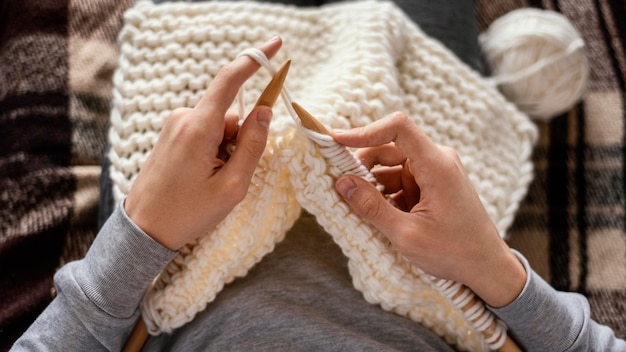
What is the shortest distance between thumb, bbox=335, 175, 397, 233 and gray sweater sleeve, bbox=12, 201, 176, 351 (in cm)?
22

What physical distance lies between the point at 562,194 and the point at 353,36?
1.69ft

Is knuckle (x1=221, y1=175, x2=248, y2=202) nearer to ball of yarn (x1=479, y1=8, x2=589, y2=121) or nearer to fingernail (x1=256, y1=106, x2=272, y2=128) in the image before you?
fingernail (x1=256, y1=106, x2=272, y2=128)

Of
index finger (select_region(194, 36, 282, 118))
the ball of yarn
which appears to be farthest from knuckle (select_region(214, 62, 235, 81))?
the ball of yarn

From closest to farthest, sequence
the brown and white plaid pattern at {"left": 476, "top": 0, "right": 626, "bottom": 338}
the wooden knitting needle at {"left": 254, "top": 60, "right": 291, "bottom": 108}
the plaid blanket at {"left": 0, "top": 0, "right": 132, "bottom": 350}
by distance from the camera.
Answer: the wooden knitting needle at {"left": 254, "top": 60, "right": 291, "bottom": 108} → the plaid blanket at {"left": 0, "top": 0, "right": 132, "bottom": 350} → the brown and white plaid pattern at {"left": 476, "top": 0, "right": 626, "bottom": 338}

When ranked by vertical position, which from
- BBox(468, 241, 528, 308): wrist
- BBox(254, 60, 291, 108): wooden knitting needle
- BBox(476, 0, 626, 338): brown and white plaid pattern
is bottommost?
BBox(476, 0, 626, 338): brown and white plaid pattern

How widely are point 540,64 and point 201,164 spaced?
676 millimetres

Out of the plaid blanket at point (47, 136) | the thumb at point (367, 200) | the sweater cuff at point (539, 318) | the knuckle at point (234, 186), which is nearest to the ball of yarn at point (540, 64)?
the sweater cuff at point (539, 318)

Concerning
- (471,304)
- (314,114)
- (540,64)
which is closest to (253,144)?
(314,114)

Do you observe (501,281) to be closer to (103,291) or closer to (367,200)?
(367,200)

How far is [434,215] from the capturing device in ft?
2.17

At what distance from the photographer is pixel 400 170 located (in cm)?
74

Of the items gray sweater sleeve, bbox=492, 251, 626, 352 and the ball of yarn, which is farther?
the ball of yarn

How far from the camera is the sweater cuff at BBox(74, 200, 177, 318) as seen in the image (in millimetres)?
667

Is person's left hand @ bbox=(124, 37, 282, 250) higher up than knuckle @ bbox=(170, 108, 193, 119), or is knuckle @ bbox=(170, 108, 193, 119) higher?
knuckle @ bbox=(170, 108, 193, 119)
